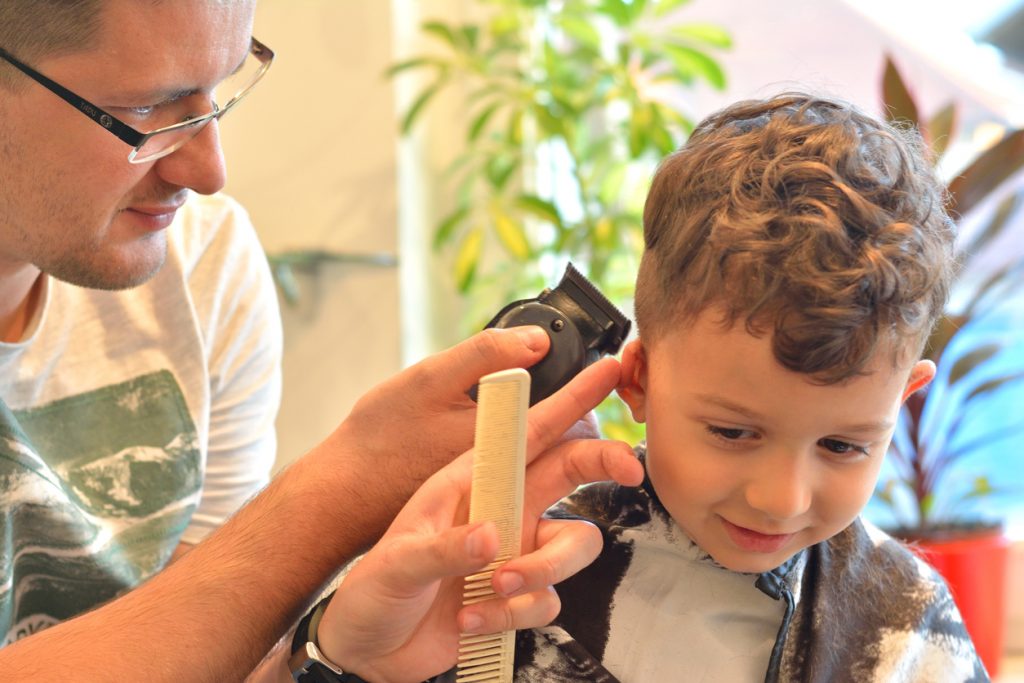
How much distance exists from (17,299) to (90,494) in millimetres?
252

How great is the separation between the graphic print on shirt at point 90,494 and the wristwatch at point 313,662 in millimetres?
427

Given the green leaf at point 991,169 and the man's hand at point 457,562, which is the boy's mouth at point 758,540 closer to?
the man's hand at point 457,562

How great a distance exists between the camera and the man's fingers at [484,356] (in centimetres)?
103

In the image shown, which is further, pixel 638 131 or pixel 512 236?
pixel 512 236

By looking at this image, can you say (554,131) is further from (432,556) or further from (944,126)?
(432,556)

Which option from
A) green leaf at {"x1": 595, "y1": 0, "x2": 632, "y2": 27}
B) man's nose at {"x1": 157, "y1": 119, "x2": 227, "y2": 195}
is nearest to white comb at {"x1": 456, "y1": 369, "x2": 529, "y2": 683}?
man's nose at {"x1": 157, "y1": 119, "x2": 227, "y2": 195}

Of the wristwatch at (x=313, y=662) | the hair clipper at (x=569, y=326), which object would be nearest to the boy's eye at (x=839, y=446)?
the hair clipper at (x=569, y=326)

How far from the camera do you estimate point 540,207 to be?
226 centimetres

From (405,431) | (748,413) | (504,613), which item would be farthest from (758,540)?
(405,431)

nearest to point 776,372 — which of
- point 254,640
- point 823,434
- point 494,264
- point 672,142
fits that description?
point 823,434

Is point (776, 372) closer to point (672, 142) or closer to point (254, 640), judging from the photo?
point (254, 640)

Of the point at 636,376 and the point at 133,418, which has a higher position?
the point at 636,376

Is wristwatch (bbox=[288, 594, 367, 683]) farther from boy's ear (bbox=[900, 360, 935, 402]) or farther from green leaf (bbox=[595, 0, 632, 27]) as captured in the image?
green leaf (bbox=[595, 0, 632, 27])

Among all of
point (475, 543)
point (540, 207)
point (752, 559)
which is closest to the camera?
point (475, 543)
